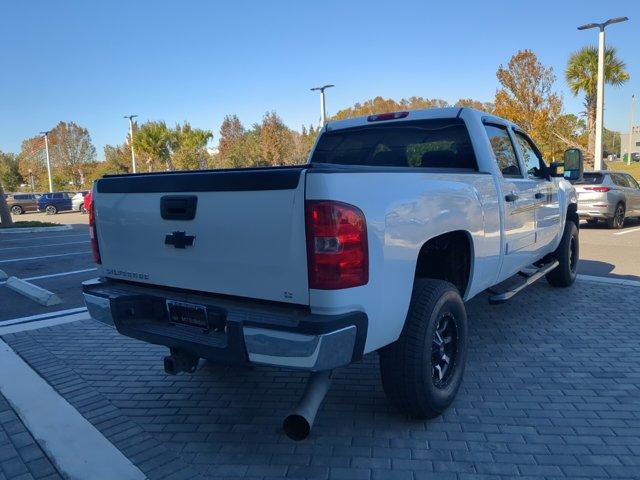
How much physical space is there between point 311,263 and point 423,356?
1035 mm

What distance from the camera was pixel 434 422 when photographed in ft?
11.0

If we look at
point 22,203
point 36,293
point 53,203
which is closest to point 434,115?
point 36,293

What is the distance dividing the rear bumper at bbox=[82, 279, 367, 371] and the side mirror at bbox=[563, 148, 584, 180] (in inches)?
176

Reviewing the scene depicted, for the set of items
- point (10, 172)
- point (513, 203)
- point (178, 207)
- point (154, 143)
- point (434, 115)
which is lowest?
point (513, 203)

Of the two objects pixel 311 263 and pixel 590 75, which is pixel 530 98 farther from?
pixel 311 263

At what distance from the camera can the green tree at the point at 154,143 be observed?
1768 inches

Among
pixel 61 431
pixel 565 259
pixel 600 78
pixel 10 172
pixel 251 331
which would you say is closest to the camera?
pixel 251 331

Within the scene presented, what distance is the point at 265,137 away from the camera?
134ft

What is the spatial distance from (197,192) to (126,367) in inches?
92.1

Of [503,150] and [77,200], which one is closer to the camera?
[503,150]

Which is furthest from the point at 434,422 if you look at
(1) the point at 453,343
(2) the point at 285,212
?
(2) the point at 285,212

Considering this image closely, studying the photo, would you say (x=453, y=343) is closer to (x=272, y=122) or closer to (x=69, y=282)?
(x=69, y=282)

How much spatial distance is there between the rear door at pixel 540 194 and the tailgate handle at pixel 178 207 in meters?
3.42

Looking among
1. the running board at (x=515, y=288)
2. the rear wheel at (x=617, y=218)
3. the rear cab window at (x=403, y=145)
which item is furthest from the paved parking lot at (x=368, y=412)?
the rear wheel at (x=617, y=218)
